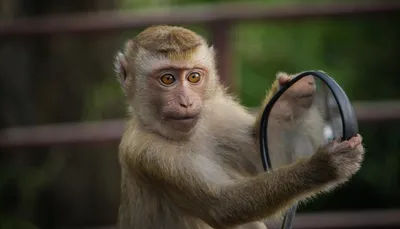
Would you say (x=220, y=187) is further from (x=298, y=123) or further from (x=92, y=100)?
(x=92, y=100)

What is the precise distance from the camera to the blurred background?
767cm

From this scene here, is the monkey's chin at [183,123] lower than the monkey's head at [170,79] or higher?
lower

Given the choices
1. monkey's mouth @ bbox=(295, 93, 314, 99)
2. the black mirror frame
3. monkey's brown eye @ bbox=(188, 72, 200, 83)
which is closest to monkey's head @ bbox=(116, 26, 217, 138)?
monkey's brown eye @ bbox=(188, 72, 200, 83)

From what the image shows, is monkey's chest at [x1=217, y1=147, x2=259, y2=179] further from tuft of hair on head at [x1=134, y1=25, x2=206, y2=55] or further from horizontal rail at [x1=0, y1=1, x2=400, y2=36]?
horizontal rail at [x1=0, y1=1, x2=400, y2=36]

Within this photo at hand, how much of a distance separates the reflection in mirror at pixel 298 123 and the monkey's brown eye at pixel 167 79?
0.50m

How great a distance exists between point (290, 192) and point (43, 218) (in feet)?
15.5

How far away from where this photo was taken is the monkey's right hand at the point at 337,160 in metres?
4.34

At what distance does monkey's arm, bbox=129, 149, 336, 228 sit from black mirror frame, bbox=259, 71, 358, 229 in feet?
0.35

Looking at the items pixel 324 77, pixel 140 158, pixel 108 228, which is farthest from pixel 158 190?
pixel 108 228

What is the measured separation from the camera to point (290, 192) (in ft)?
15.2

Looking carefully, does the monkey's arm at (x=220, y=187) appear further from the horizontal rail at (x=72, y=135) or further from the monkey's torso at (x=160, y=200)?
the horizontal rail at (x=72, y=135)

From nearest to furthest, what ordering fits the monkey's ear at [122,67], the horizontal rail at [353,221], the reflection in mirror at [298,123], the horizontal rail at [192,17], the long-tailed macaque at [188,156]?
the reflection in mirror at [298,123]
the long-tailed macaque at [188,156]
the monkey's ear at [122,67]
the horizontal rail at [192,17]
the horizontal rail at [353,221]

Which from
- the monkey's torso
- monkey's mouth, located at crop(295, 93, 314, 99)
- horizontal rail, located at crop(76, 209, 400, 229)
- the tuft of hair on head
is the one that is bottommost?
horizontal rail, located at crop(76, 209, 400, 229)

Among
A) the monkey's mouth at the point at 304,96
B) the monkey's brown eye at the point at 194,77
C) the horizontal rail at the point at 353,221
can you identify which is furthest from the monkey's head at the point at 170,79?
the horizontal rail at the point at 353,221
